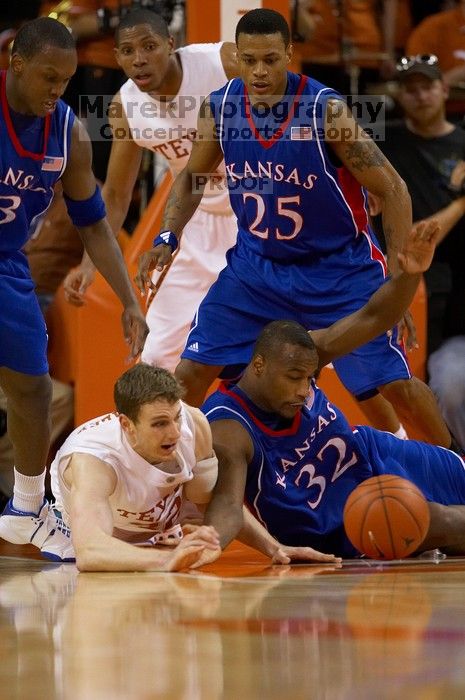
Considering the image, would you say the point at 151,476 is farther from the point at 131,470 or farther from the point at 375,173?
the point at 375,173

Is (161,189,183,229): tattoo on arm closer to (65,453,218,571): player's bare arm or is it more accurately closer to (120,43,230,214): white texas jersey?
(120,43,230,214): white texas jersey

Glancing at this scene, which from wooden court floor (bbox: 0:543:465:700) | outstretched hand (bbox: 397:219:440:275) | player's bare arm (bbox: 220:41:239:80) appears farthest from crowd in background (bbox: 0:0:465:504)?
wooden court floor (bbox: 0:543:465:700)

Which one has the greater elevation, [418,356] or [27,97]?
[27,97]

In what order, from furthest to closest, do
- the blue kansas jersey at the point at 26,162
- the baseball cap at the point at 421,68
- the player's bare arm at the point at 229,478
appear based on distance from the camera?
the baseball cap at the point at 421,68, the blue kansas jersey at the point at 26,162, the player's bare arm at the point at 229,478

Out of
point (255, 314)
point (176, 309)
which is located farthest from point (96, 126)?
point (255, 314)

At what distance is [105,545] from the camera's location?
14.7 ft

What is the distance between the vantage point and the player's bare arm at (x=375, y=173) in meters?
5.46

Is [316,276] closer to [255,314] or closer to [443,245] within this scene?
[255,314]

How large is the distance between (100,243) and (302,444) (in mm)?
1319

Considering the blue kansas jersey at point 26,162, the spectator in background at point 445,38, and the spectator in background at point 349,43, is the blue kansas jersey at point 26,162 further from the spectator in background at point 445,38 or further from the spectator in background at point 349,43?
the spectator in background at point 445,38

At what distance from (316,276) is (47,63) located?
1.47 metres

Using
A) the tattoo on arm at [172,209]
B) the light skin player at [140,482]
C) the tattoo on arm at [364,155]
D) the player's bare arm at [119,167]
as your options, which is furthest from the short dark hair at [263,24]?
the light skin player at [140,482]

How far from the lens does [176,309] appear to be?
23.0 ft

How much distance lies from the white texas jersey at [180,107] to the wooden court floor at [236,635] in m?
2.70
